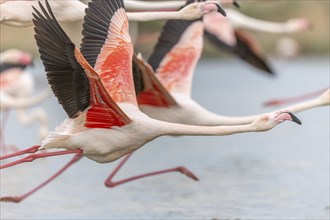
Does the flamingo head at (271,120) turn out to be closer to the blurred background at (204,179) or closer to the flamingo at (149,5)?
the blurred background at (204,179)

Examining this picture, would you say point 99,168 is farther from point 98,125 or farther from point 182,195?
point 98,125

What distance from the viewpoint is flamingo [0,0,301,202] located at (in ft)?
26.2

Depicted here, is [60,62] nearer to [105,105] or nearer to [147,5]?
[105,105]

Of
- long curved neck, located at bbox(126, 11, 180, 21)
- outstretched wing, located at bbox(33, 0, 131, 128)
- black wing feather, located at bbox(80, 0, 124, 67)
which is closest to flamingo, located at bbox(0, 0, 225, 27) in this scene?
long curved neck, located at bbox(126, 11, 180, 21)

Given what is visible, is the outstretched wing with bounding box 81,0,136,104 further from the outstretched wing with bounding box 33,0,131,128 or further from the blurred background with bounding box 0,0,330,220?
the blurred background with bounding box 0,0,330,220

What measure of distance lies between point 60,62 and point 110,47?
0.82 meters

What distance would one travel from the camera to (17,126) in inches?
711

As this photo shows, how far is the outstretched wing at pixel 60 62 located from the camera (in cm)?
759

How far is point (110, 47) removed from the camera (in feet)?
27.8

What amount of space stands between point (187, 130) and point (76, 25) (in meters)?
12.4

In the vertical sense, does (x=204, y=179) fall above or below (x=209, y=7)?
below

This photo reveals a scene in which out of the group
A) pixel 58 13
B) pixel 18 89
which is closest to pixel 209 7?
pixel 58 13

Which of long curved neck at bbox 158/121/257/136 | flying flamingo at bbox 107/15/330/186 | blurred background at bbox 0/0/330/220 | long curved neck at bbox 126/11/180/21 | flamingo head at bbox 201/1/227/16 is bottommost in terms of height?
blurred background at bbox 0/0/330/220

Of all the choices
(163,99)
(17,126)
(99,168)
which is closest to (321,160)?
(99,168)
